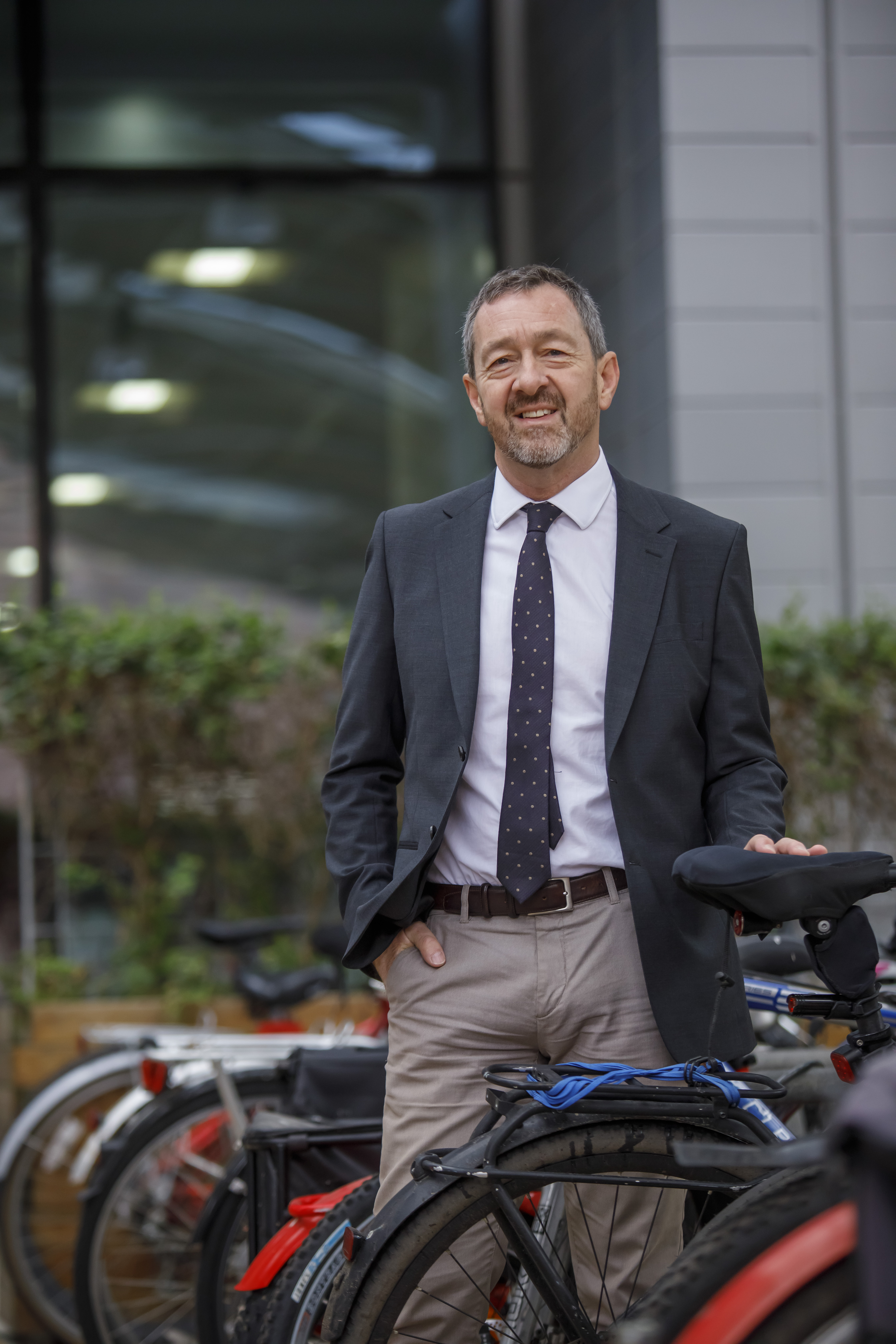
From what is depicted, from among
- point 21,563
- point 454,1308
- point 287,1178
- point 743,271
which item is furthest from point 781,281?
point 454,1308

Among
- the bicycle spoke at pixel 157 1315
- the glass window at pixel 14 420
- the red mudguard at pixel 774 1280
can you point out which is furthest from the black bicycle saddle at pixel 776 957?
the glass window at pixel 14 420

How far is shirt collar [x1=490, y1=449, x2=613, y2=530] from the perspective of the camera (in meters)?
2.54

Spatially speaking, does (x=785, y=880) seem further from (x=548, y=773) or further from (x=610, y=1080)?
(x=548, y=773)

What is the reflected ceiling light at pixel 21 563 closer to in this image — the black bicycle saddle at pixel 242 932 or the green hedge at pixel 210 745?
the green hedge at pixel 210 745

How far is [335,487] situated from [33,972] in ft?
11.8

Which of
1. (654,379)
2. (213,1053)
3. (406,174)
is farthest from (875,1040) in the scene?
(406,174)

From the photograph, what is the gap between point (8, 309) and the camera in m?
7.79

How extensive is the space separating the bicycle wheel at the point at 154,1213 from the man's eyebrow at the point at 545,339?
2.05 meters

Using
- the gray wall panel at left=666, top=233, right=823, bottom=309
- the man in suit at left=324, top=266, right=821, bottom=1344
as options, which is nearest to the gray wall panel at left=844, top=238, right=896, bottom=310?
the gray wall panel at left=666, top=233, right=823, bottom=309

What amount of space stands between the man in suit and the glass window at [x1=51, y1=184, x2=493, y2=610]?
5.31m

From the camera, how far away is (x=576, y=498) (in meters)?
2.54

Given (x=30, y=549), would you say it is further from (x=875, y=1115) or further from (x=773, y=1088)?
(x=875, y=1115)

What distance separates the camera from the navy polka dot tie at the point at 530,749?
2.32 m

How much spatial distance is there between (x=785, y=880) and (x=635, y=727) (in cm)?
49
